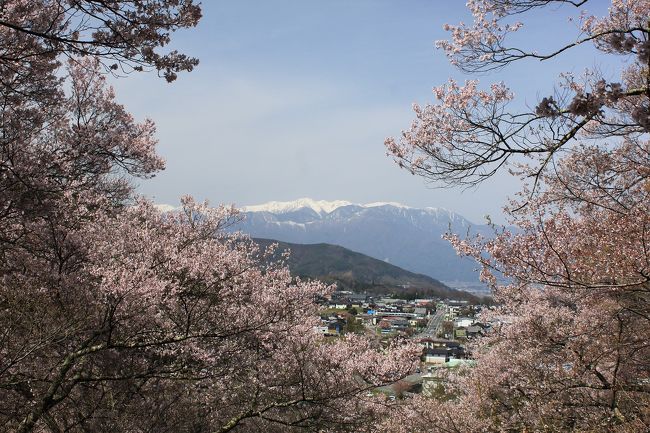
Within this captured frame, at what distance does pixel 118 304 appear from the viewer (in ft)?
22.4

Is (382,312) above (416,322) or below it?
below

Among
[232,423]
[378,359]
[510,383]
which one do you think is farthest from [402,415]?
[232,423]

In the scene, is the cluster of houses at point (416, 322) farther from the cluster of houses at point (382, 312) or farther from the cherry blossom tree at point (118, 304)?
the cherry blossom tree at point (118, 304)

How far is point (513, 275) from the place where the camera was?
7684 millimetres

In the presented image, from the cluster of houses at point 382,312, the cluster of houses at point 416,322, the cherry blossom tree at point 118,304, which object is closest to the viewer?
the cherry blossom tree at point 118,304

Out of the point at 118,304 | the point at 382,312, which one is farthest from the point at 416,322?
the point at 118,304

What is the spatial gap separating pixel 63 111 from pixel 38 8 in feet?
13.6

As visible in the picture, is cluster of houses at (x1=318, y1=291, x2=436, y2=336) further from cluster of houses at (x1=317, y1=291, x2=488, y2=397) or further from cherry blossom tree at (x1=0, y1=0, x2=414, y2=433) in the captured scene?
Result: cherry blossom tree at (x1=0, y1=0, x2=414, y2=433)

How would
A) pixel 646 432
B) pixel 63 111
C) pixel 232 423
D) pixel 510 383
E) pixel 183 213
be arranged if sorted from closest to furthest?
1. pixel 646 432
2. pixel 232 423
3. pixel 63 111
4. pixel 510 383
5. pixel 183 213

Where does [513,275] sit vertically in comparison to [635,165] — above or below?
below

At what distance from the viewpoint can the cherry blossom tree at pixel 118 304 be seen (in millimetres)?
6258

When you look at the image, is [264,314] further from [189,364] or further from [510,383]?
[510,383]

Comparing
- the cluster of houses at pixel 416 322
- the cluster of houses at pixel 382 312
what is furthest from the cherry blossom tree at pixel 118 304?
the cluster of houses at pixel 382 312

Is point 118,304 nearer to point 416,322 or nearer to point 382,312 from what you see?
point 416,322
